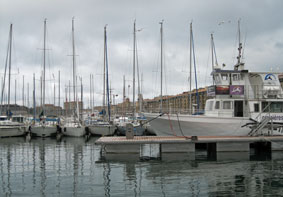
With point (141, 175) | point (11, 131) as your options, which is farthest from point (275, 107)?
point (11, 131)

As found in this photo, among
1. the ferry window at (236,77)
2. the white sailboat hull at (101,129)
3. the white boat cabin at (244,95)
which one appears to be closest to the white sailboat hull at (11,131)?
the white sailboat hull at (101,129)

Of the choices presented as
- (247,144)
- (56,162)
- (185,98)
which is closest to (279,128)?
(247,144)

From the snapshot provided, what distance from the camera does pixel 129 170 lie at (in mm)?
16219

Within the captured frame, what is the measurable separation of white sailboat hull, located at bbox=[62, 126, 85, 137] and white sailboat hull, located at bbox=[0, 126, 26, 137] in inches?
217

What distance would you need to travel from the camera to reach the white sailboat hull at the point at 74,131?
37.3 meters

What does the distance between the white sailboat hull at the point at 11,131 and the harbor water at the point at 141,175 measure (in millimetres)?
16919

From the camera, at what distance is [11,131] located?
37250 mm

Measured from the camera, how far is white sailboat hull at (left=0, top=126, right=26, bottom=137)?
36.6 metres

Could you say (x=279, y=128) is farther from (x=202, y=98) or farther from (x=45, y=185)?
(x=202, y=98)

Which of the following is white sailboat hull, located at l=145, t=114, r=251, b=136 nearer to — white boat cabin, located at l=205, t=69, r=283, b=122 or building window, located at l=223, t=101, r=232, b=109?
white boat cabin, located at l=205, t=69, r=283, b=122

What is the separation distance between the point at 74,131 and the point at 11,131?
7917 millimetres

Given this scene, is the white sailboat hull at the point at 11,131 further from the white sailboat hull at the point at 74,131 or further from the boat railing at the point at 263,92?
the boat railing at the point at 263,92

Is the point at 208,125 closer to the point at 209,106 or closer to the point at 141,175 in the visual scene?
the point at 209,106

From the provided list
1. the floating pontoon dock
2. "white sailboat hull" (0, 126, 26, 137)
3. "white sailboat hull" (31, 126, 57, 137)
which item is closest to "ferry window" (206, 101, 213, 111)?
the floating pontoon dock
